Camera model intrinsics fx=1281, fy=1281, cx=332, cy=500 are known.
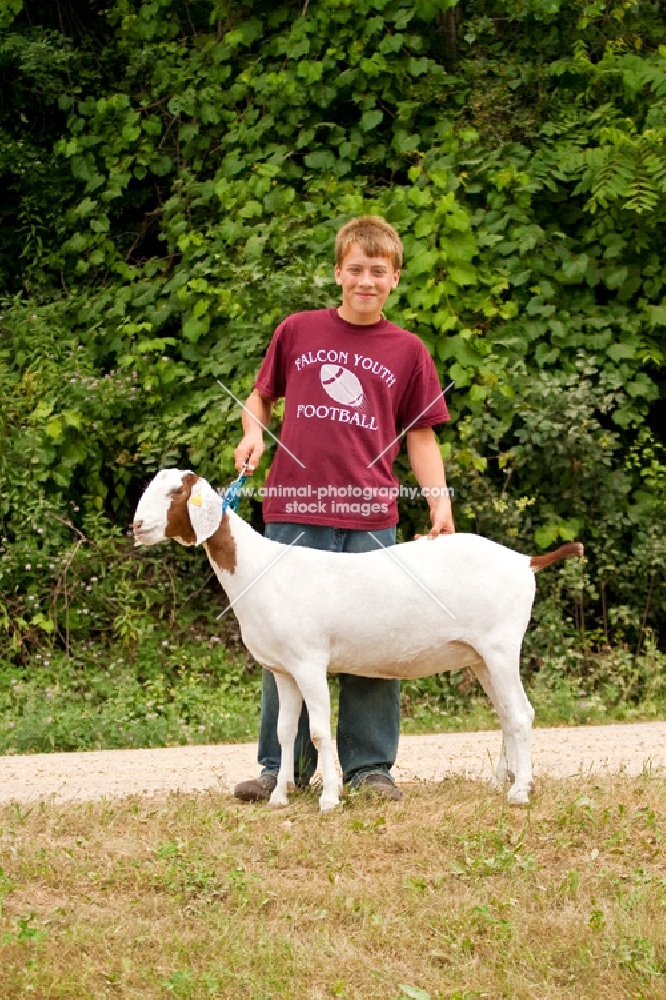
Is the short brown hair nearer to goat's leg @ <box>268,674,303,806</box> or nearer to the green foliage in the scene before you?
goat's leg @ <box>268,674,303,806</box>

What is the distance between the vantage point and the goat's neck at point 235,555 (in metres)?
4.66

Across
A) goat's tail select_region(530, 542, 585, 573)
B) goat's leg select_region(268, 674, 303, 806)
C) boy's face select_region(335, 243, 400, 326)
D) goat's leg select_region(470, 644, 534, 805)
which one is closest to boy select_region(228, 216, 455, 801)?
boy's face select_region(335, 243, 400, 326)

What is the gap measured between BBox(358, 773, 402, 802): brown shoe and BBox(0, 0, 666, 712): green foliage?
387 cm

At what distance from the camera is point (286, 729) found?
15.4 feet

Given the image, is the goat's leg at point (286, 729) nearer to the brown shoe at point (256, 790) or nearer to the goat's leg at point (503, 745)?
the brown shoe at point (256, 790)

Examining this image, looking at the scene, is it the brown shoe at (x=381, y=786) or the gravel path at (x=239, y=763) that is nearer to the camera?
the brown shoe at (x=381, y=786)

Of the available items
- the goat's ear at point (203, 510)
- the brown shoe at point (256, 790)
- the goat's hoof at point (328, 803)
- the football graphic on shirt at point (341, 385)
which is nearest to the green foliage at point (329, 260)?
the football graphic on shirt at point (341, 385)

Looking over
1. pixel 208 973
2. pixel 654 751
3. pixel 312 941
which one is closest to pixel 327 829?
pixel 312 941

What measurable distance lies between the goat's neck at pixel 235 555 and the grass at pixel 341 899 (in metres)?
0.83

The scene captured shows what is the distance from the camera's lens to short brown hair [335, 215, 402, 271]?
479cm

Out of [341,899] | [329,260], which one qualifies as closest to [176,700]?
[329,260]

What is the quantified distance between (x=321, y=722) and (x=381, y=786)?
420mm

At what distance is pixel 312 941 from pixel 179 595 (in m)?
5.77

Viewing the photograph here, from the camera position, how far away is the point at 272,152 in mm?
9828
